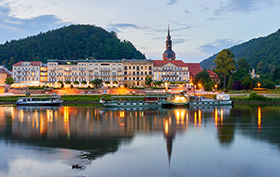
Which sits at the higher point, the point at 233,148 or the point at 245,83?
the point at 245,83

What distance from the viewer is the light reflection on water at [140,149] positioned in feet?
53.5

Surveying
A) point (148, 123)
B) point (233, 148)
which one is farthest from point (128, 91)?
point (233, 148)

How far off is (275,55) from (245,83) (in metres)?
78.7

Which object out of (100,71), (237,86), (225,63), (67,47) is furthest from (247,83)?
(67,47)

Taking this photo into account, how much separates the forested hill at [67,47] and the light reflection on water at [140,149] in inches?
4158

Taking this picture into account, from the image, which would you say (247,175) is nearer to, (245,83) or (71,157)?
(71,157)

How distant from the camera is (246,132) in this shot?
27188 millimetres

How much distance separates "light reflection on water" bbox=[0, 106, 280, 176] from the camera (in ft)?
53.5

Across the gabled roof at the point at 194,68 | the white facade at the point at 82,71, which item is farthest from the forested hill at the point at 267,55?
the white facade at the point at 82,71

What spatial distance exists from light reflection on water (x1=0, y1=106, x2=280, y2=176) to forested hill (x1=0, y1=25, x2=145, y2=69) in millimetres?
105614

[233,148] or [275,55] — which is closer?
[233,148]

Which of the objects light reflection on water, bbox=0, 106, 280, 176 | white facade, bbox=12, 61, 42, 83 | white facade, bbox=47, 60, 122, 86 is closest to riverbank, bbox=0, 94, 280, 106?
light reflection on water, bbox=0, 106, 280, 176

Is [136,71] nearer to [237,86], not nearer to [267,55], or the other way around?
[237,86]

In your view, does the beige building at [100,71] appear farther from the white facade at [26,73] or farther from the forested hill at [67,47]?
the forested hill at [67,47]
